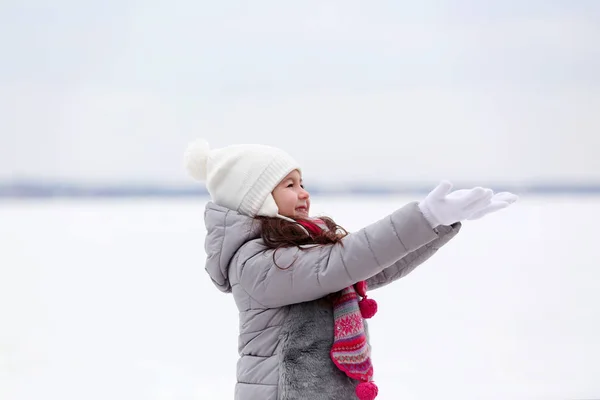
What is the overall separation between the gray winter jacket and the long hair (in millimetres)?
14

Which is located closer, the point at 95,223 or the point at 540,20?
the point at 95,223

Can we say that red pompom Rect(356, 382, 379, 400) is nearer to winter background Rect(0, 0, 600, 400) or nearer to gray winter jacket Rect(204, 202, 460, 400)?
gray winter jacket Rect(204, 202, 460, 400)

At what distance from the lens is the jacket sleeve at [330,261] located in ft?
3.18

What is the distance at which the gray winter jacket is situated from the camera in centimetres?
99

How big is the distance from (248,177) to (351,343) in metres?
0.31

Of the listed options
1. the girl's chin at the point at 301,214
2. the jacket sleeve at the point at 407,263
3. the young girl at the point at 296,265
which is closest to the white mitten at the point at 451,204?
the young girl at the point at 296,265

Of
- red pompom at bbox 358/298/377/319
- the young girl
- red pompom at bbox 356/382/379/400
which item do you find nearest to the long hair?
the young girl

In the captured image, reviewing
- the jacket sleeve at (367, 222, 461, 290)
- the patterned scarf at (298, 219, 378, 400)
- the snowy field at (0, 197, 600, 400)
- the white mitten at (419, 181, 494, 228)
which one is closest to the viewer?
the white mitten at (419, 181, 494, 228)

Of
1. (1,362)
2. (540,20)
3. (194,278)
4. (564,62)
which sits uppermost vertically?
(540,20)

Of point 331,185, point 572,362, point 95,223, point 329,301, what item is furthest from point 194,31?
point 329,301

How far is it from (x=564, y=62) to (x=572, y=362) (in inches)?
166

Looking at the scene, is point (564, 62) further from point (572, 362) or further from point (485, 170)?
point (572, 362)

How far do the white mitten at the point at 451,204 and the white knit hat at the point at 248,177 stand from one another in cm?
27

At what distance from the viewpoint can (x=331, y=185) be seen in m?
5.01
